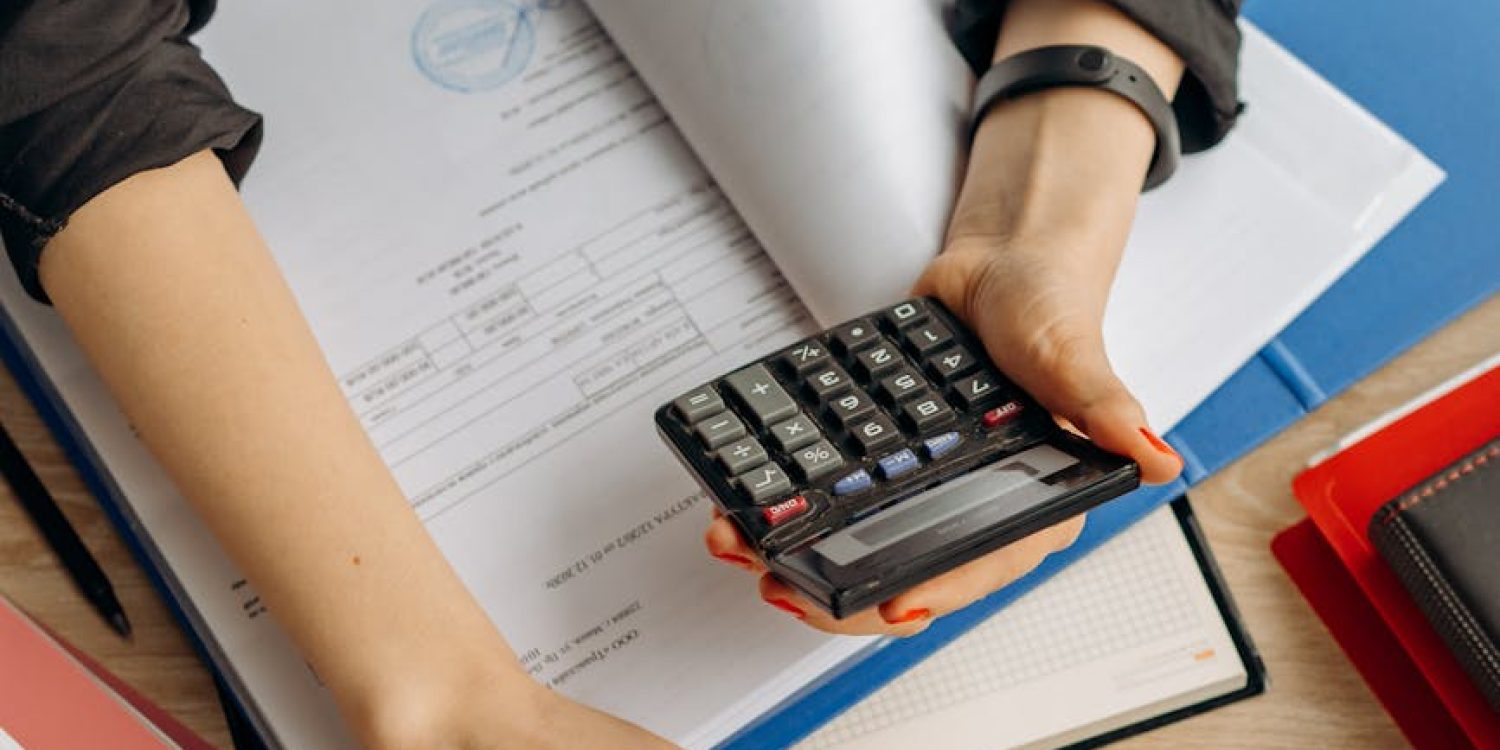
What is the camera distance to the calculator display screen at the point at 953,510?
1.23 ft

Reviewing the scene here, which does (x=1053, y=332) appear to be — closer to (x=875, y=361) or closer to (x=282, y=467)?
(x=875, y=361)

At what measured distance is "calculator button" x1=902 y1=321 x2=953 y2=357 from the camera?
441mm

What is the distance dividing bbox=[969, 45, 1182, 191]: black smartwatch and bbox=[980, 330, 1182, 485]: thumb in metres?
0.12

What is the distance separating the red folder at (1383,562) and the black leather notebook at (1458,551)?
1 cm

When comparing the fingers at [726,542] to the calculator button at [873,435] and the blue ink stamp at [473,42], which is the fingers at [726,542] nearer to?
the calculator button at [873,435]

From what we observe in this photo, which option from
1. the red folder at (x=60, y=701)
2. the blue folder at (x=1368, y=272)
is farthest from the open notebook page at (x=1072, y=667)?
the red folder at (x=60, y=701)

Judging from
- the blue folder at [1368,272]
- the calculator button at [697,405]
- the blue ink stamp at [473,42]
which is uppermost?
the blue ink stamp at [473,42]

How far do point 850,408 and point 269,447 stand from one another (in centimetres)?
19

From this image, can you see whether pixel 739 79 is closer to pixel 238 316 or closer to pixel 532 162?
pixel 532 162

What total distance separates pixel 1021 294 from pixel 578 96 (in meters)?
0.20

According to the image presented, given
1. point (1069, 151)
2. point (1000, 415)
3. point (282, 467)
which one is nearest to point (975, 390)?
point (1000, 415)

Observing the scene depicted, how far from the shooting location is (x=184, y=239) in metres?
0.46

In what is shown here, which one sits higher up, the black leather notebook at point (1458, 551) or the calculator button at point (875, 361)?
the calculator button at point (875, 361)

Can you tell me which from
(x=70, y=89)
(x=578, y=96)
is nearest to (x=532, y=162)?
(x=578, y=96)
